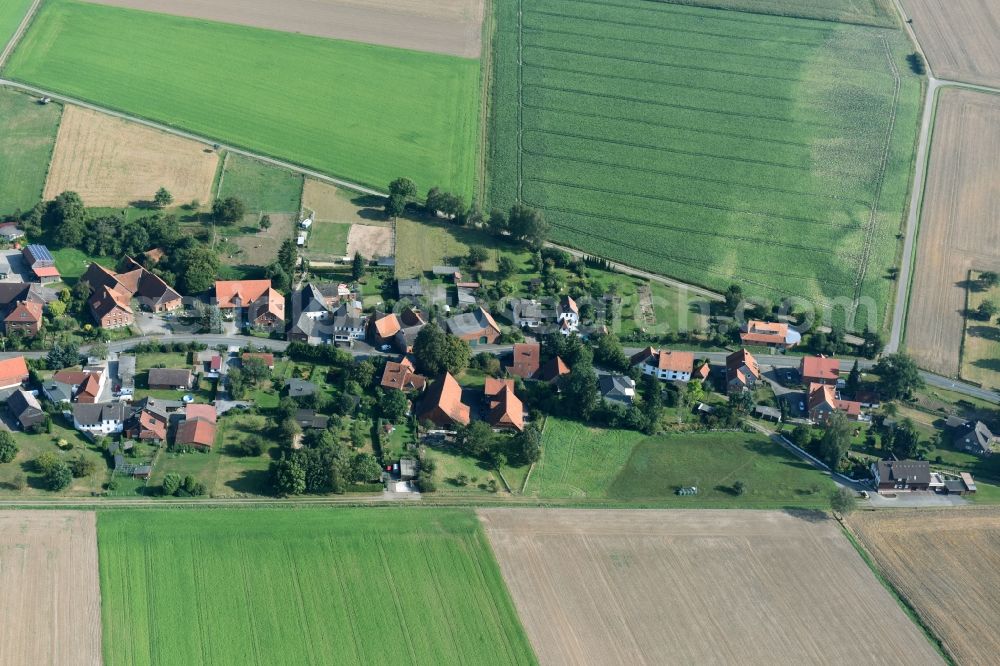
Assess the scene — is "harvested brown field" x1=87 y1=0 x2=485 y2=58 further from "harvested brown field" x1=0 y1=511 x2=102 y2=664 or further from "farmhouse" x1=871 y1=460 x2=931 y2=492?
"harvested brown field" x1=0 y1=511 x2=102 y2=664

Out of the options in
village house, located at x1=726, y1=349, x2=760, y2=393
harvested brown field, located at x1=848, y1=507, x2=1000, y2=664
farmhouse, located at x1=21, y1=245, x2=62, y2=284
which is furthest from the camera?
farmhouse, located at x1=21, y1=245, x2=62, y2=284

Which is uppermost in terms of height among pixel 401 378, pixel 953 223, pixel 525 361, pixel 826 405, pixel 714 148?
pixel 714 148

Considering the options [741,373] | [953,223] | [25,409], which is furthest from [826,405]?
[25,409]

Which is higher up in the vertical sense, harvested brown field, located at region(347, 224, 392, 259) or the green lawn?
the green lawn

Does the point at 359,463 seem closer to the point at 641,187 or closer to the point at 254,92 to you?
the point at 641,187

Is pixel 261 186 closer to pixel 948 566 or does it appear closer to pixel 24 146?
pixel 24 146

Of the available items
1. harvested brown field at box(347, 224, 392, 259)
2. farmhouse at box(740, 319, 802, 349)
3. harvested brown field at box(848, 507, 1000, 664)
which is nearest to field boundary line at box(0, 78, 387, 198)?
harvested brown field at box(347, 224, 392, 259)
